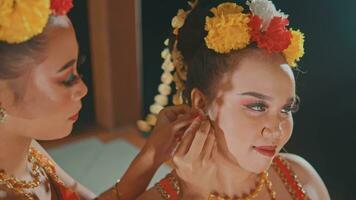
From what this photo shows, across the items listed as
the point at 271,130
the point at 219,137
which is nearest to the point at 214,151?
the point at 219,137

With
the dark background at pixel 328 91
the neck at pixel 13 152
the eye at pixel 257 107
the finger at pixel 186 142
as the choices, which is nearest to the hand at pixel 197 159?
the finger at pixel 186 142

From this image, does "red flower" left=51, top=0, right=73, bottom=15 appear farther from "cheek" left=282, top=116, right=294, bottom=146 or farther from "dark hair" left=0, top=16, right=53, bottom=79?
"cheek" left=282, top=116, right=294, bottom=146

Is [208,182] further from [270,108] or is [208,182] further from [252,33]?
[252,33]

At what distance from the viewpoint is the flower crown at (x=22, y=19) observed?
3.00 ft

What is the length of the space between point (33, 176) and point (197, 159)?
0.35 meters

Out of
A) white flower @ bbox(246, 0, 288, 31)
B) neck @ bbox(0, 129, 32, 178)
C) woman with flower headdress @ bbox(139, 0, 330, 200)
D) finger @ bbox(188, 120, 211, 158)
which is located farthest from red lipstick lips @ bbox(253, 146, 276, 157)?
neck @ bbox(0, 129, 32, 178)

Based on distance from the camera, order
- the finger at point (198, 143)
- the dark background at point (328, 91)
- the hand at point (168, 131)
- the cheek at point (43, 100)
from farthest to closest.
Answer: the dark background at point (328, 91)
the hand at point (168, 131)
the finger at point (198, 143)
the cheek at point (43, 100)

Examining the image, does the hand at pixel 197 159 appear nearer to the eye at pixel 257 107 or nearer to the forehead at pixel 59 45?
the eye at pixel 257 107

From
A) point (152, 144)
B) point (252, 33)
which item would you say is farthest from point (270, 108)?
point (152, 144)

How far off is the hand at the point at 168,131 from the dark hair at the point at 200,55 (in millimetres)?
69

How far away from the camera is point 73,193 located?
1.25 metres

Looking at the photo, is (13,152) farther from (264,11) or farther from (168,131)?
(264,11)

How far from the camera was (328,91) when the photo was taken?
159cm

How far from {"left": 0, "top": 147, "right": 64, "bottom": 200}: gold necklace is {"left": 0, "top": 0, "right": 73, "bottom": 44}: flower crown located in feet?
0.99
